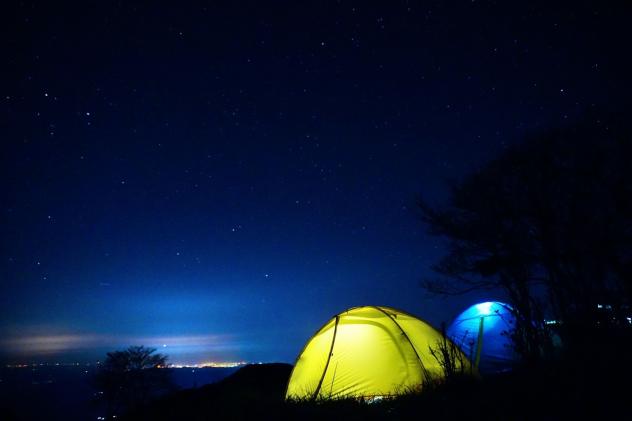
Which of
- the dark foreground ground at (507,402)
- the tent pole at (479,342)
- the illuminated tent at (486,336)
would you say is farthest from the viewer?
the tent pole at (479,342)

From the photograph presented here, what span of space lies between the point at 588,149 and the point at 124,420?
1419cm

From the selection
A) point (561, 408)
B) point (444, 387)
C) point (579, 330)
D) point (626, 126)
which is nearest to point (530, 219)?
point (626, 126)

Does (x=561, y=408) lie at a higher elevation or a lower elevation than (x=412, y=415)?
higher

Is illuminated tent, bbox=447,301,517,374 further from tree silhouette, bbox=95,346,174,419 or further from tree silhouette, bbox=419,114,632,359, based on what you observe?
tree silhouette, bbox=95,346,174,419

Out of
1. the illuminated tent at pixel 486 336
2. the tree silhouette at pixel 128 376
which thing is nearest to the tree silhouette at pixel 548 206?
the illuminated tent at pixel 486 336

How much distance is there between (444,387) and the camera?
14.3 ft

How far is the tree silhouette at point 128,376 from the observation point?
2605cm

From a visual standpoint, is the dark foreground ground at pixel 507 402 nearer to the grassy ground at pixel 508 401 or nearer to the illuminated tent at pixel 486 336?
the grassy ground at pixel 508 401

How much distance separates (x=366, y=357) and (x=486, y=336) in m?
4.88

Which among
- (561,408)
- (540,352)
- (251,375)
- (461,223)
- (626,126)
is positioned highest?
(626,126)

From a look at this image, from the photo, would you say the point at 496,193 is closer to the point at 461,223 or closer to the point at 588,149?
the point at 461,223

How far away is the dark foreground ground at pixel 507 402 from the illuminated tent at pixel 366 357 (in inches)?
56.2

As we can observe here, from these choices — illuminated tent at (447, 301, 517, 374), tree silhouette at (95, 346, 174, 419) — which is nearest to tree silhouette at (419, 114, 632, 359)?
illuminated tent at (447, 301, 517, 374)

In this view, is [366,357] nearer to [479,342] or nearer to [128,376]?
[479,342]
